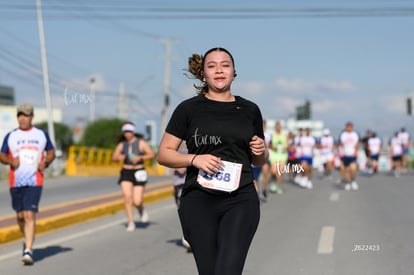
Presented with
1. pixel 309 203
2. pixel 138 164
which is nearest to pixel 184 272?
pixel 138 164

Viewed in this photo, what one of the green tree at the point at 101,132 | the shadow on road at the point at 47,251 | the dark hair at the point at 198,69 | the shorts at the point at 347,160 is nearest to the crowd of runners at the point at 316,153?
the shorts at the point at 347,160

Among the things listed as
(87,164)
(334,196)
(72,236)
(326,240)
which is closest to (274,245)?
(326,240)

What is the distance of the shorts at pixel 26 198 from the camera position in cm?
827

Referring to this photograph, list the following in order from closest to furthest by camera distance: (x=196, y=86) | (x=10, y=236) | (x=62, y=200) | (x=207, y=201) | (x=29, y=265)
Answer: (x=207, y=201) → (x=196, y=86) → (x=29, y=265) → (x=10, y=236) → (x=62, y=200)

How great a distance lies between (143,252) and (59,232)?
9.33 feet

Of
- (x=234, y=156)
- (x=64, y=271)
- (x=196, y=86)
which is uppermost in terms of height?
(x=196, y=86)

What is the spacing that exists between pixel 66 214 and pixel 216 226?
8710 mm

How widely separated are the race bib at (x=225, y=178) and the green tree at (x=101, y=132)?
290ft

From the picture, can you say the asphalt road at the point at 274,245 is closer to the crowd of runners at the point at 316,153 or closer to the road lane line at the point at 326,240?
the road lane line at the point at 326,240

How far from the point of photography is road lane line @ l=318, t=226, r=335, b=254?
29.3 ft

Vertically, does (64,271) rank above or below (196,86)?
below

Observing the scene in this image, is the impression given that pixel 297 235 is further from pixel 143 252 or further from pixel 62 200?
pixel 62 200

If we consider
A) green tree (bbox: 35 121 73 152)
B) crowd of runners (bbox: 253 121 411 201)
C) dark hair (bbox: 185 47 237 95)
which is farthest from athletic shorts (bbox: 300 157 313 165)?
green tree (bbox: 35 121 73 152)

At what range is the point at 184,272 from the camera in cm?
761
